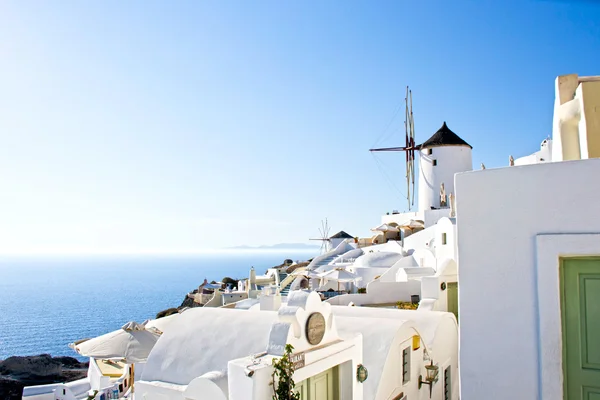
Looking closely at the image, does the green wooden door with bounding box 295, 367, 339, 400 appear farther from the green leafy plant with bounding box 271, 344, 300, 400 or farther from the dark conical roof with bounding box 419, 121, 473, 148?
the dark conical roof with bounding box 419, 121, 473, 148

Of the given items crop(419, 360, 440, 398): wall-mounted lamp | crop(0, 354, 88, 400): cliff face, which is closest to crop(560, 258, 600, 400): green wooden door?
crop(419, 360, 440, 398): wall-mounted lamp

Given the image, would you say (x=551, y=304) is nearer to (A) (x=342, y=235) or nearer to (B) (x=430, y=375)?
(B) (x=430, y=375)

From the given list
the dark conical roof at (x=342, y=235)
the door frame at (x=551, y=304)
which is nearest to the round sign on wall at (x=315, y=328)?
the door frame at (x=551, y=304)

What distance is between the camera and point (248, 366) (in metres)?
5.06

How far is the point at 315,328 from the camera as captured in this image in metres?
5.96

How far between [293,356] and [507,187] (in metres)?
2.82

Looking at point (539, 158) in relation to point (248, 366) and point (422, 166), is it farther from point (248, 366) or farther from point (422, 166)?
point (248, 366)

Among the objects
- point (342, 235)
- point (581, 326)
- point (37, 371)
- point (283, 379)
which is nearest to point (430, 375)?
point (283, 379)

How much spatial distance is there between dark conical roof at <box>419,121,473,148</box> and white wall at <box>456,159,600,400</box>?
35.9 m

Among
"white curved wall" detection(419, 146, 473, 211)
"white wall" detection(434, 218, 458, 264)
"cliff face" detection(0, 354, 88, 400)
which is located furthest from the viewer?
"white curved wall" detection(419, 146, 473, 211)

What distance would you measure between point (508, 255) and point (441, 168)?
117ft

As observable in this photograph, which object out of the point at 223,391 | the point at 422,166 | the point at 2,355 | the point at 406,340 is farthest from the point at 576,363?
the point at 2,355

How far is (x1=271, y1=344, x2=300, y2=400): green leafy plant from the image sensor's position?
509 centimetres

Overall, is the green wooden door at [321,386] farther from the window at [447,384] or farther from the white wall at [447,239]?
the white wall at [447,239]
